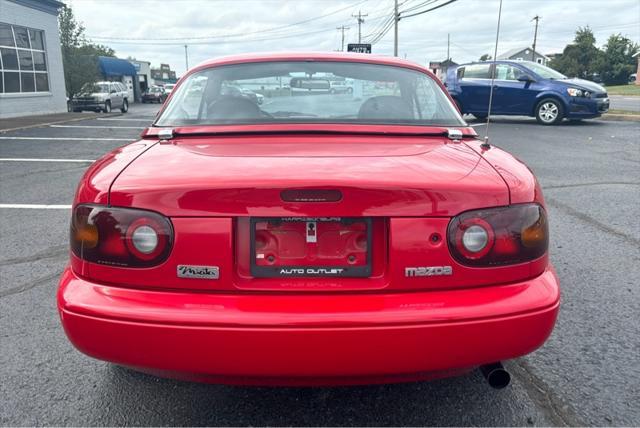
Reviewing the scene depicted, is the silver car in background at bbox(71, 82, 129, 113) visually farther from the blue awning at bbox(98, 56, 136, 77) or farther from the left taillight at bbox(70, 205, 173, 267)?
the left taillight at bbox(70, 205, 173, 267)

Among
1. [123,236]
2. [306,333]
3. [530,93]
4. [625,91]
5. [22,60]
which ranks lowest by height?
[306,333]

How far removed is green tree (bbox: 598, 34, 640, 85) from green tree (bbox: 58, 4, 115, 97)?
181 feet

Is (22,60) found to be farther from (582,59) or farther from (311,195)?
(582,59)

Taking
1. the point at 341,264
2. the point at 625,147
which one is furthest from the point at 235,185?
the point at 625,147

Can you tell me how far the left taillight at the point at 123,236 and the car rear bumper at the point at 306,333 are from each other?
125mm

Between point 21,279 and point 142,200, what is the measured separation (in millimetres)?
2396

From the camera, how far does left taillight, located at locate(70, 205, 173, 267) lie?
1852 millimetres

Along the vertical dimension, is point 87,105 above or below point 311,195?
below

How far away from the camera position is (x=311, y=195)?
1.79 meters

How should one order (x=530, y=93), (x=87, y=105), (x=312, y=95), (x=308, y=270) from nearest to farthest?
(x=308, y=270), (x=312, y=95), (x=530, y=93), (x=87, y=105)

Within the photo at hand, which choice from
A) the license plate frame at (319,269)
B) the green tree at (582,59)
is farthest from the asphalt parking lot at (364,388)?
the green tree at (582,59)

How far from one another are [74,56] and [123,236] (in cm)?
3339

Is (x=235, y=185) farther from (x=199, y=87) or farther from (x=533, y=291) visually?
(x=199, y=87)

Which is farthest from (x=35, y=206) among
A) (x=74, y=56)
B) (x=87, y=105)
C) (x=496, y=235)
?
(x=74, y=56)
